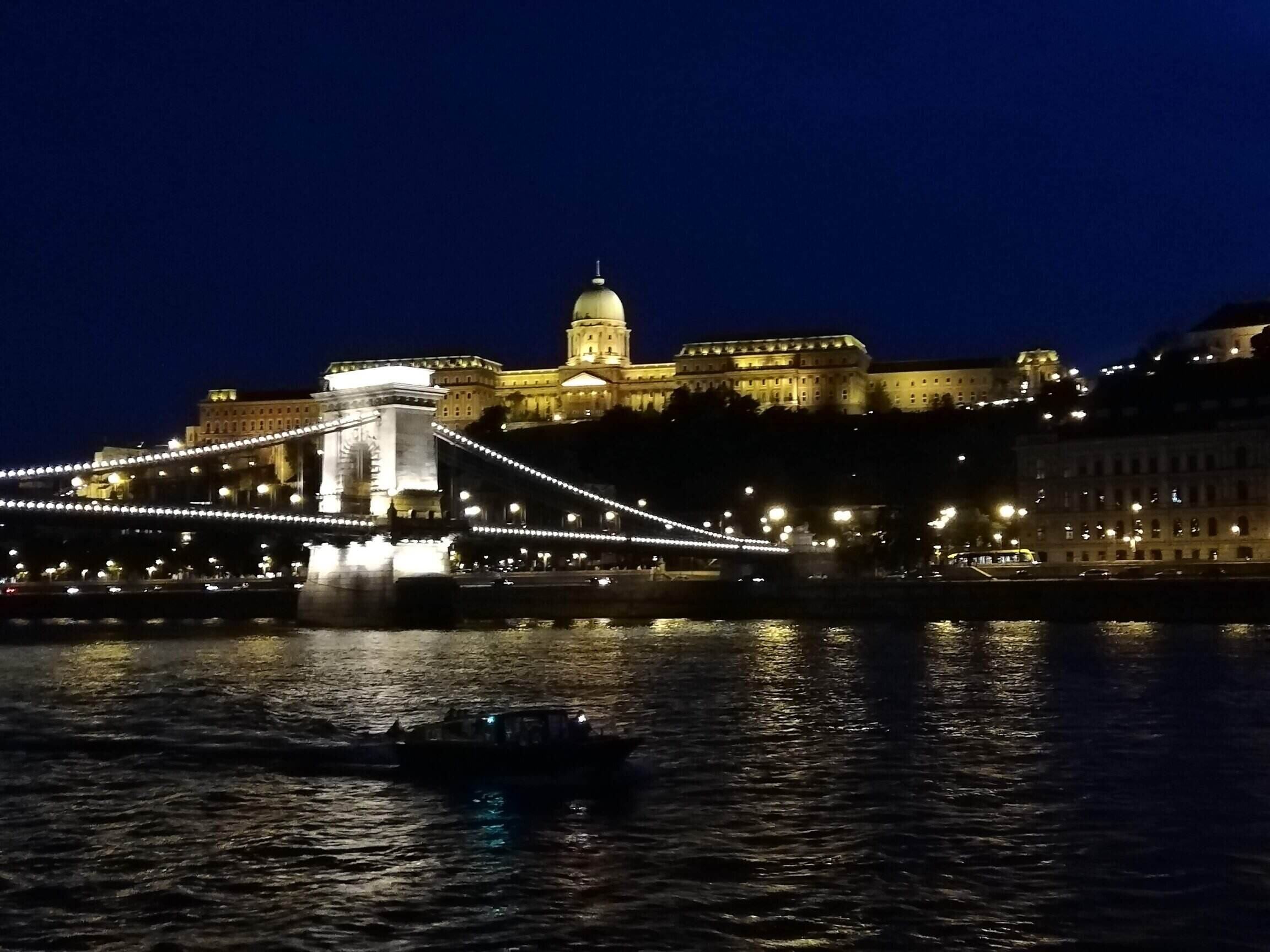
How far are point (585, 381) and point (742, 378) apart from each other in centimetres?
1273

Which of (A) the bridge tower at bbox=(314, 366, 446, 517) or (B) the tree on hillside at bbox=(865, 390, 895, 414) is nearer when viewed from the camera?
(A) the bridge tower at bbox=(314, 366, 446, 517)

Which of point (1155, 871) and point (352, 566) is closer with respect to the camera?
point (1155, 871)

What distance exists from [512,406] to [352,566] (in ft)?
279

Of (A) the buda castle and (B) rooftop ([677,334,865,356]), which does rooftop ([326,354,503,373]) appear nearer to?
(A) the buda castle

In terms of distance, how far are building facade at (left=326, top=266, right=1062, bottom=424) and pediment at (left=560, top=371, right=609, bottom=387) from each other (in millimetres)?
62

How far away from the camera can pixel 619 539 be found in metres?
56.9

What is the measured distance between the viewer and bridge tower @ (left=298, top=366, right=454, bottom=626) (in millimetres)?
51156

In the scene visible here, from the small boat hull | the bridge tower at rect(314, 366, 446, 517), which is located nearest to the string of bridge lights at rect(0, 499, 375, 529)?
the bridge tower at rect(314, 366, 446, 517)

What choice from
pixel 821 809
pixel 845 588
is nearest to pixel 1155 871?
pixel 821 809

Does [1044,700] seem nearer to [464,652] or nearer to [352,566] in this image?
[464,652]

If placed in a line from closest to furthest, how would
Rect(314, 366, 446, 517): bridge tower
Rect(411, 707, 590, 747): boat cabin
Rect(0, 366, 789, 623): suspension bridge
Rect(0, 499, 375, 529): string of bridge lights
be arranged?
1. Rect(411, 707, 590, 747): boat cabin
2. Rect(0, 499, 375, 529): string of bridge lights
3. Rect(0, 366, 789, 623): suspension bridge
4. Rect(314, 366, 446, 517): bridge tower

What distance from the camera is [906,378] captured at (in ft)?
433

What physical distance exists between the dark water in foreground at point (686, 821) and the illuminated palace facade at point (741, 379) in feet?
326

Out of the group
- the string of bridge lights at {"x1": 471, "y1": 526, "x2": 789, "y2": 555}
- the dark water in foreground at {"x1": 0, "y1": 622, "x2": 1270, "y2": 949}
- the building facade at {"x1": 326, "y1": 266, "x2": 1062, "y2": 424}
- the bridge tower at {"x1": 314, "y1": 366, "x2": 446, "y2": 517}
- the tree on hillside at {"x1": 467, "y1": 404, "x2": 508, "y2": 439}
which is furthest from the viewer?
the building facade at {"x1": 326, "y1": 266, "x2": 1062, "y2": 424}
